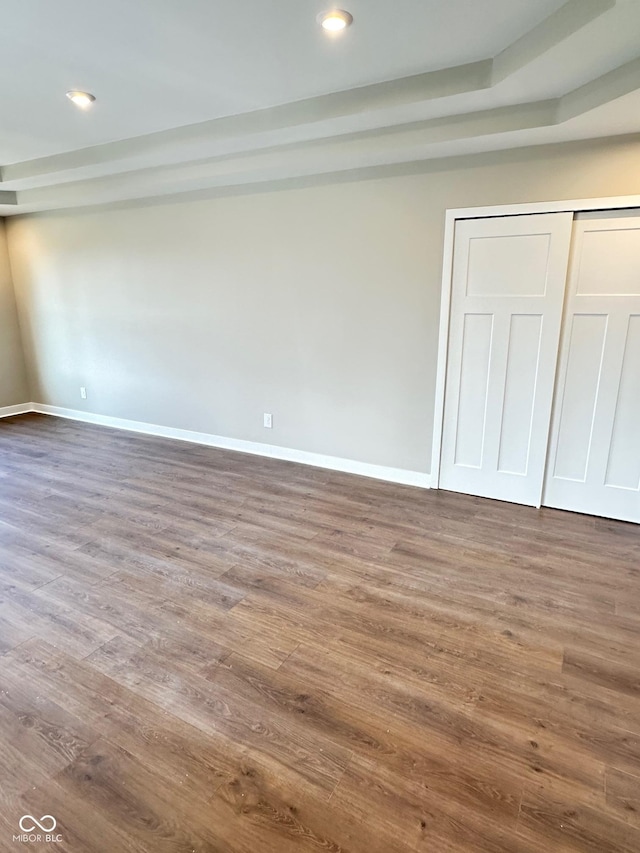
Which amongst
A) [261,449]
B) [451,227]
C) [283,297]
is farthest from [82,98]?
[261,449]

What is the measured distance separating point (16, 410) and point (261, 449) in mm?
3761

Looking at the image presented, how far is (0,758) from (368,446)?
294 cm

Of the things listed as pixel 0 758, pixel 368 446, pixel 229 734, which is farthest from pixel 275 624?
pixel 368 446

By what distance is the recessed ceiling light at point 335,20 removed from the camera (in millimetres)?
1921

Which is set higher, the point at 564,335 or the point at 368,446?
the point at 564,335

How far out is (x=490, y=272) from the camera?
317 centimetres

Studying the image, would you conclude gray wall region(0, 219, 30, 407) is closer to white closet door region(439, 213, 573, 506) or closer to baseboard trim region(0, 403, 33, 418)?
baseboard trim region(0, 403, 33, 418)

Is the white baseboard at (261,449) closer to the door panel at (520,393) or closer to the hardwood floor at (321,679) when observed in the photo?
the hardwood floor at (321,679)

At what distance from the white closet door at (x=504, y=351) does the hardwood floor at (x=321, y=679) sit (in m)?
0.35

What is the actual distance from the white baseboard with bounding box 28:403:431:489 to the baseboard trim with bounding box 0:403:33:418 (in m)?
0.28

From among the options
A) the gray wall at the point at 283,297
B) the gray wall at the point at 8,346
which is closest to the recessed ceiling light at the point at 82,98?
the gray wall at the point at 283,297

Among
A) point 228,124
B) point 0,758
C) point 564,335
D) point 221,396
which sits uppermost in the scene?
point 228,124

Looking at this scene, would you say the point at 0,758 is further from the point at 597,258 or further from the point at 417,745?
the point at 597,258

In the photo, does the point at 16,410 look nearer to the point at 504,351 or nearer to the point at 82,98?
the point at 82,98
